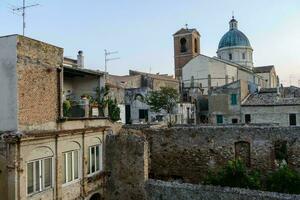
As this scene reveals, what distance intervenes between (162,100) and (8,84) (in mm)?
25833

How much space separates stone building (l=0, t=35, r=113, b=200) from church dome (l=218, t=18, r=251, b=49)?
57372 mm

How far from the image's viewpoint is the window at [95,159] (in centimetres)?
1839

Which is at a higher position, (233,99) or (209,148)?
(233,99)

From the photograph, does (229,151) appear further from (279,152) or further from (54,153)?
(54,153)

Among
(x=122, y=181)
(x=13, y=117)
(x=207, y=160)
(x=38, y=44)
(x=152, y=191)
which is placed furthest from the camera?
(x=207, y=160)

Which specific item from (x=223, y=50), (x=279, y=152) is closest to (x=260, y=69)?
(x=223, y=50)

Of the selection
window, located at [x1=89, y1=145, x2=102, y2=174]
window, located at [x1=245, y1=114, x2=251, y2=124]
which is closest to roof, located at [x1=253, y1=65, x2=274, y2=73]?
window, located at [x1=245, y1=114, x2=251, y2=124]

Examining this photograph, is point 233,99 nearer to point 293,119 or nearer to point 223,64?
point 293,119

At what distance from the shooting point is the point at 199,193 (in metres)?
15.6

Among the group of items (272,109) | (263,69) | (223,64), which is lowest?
(272,109)

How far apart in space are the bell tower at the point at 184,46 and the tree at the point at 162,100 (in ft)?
78.6

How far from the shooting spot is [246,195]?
14570 mm

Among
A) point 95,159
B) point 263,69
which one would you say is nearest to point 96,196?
point 95,159

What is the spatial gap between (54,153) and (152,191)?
17.4 ft
